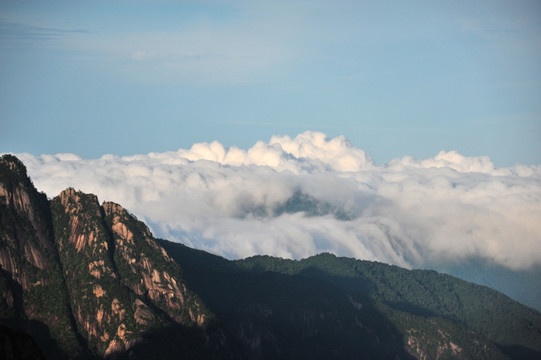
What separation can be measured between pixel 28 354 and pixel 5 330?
5.86m

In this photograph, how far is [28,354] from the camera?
179m

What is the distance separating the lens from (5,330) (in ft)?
589
